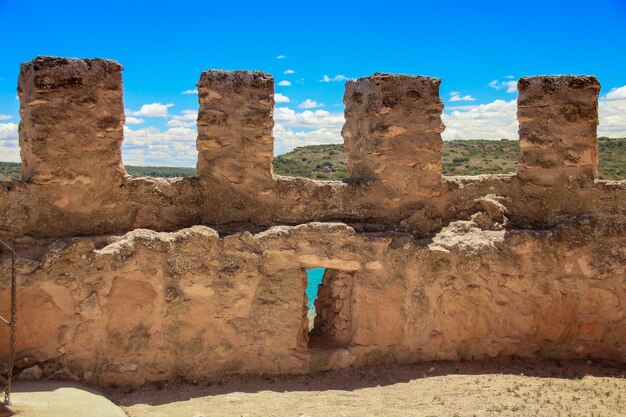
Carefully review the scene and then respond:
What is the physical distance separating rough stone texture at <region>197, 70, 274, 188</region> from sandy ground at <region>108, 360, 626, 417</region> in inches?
77.0

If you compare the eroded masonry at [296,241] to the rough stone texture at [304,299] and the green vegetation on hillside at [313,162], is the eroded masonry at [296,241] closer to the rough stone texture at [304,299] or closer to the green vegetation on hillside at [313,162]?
the rough stone texture at [304,299]

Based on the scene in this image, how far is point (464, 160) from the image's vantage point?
28375 mm

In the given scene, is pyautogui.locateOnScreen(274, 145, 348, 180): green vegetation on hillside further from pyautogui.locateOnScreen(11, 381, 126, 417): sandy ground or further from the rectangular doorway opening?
pyautogui.locateOnScreen(11, 381, 126, 417): sandy ground

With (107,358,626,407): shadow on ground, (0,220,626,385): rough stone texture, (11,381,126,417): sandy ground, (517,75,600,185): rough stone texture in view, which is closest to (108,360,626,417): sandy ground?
(107,358,626,407): shadow on ground

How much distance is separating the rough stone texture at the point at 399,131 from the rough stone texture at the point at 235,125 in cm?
99

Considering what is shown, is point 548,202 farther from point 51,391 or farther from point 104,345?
point 51,391

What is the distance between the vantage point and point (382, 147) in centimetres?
649

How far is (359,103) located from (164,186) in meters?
2.15

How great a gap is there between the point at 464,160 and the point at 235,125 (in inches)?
921

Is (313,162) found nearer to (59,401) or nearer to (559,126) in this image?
(559,126)

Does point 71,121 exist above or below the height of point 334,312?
above

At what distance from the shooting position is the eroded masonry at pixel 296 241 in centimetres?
560

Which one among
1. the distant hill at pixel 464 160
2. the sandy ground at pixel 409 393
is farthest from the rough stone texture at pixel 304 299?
the distant hill at pixel 464 160

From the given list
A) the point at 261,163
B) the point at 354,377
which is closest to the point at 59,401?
the point at 354,377
